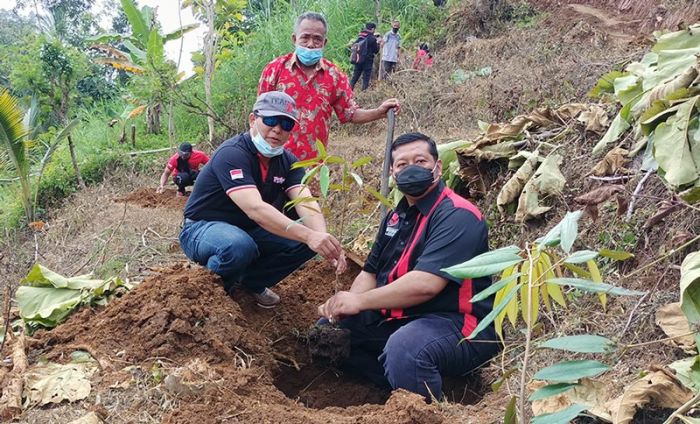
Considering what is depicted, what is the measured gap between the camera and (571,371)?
5.19 feet

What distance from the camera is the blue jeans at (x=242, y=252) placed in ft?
11.9

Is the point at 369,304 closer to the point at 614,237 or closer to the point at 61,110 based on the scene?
the point at 614,237

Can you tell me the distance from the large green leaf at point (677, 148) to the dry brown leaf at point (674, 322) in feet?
2.17

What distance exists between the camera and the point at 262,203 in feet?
11.4

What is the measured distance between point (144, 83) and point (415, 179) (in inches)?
341

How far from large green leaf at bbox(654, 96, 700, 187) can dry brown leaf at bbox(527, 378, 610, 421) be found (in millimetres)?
1152

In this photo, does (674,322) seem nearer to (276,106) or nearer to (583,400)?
(583,400)

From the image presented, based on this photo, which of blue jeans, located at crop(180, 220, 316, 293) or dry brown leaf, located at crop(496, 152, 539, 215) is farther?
dry brown leaf, located at crop(496, 152, 539, 215)

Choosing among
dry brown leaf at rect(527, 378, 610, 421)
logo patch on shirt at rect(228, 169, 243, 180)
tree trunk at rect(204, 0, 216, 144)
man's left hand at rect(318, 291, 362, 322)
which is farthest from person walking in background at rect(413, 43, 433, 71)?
dry brown leaf at rect(527, 378, 610, 421)

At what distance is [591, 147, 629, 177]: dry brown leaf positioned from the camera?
3.85 m

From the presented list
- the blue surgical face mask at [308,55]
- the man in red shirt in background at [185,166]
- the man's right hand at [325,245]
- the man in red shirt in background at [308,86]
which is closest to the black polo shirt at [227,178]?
the man's right hand at [325,245]

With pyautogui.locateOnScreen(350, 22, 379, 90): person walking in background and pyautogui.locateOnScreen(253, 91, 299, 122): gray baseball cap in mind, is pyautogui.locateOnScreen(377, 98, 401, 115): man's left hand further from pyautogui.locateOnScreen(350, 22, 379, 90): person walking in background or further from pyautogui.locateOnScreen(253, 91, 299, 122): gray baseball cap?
pyautogui.locateOnScreen(350, 22, 379, 90): person walking in background

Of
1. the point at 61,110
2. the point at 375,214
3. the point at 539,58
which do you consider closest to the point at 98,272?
the point at 375,214

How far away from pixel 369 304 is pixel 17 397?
1.54m
